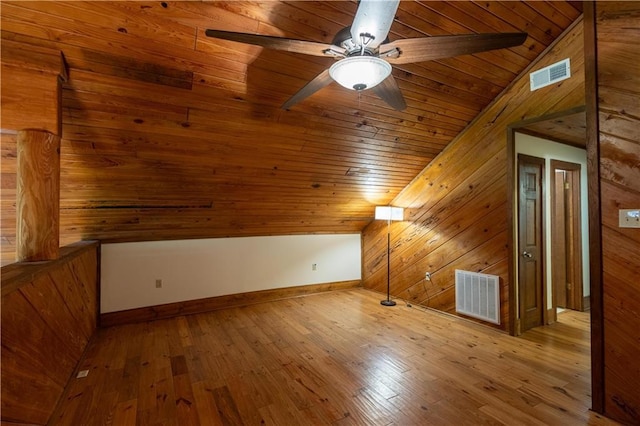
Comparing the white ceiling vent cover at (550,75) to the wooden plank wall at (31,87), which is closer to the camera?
the wooden plank wall at (31,87)

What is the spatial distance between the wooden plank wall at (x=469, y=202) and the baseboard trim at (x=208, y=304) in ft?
4.16

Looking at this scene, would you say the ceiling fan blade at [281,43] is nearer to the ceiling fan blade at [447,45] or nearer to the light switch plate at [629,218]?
the ceiling fan blade at [447,45]

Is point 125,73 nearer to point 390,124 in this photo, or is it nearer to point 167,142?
point 167,142

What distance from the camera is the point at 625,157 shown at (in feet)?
5.88

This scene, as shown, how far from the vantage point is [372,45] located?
4.53ft

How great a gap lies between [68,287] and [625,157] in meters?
3.86

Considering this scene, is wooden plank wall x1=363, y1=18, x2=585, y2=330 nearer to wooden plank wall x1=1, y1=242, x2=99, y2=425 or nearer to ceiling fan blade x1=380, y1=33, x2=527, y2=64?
ceiling fan blade x1=380, y1=33, x2=527, y2=64

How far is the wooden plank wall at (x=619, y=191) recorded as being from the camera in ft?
5.77

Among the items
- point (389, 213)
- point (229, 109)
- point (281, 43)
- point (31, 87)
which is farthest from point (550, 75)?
point (31, 87)

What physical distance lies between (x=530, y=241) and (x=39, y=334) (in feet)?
13.8

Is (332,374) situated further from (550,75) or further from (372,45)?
(550,75)

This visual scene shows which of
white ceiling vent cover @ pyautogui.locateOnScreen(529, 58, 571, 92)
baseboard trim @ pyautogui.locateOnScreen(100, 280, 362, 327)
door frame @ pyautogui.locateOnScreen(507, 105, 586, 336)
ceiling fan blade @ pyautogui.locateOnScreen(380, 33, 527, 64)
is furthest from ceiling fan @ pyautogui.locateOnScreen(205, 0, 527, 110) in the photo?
baseboard trim @ pyautogui.locateOnScreen(100, 280, 362, 327)

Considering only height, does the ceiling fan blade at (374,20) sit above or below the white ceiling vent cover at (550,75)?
below

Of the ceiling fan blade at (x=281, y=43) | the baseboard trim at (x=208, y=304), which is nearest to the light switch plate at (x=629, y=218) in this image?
the ceiling fan blade at (x=281, y=43)
